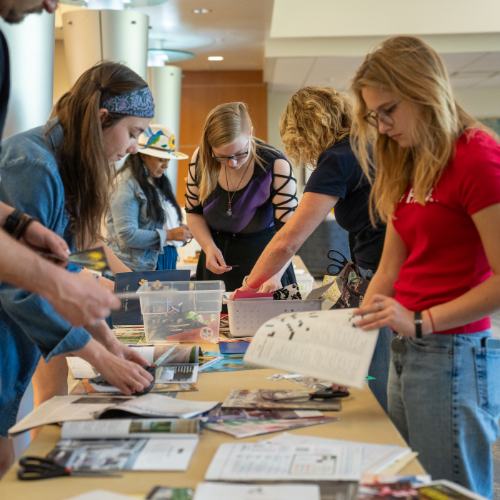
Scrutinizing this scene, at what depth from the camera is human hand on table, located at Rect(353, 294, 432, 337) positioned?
115 centimetres

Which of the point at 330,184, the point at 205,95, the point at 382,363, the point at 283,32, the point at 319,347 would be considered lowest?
the point at 382,363

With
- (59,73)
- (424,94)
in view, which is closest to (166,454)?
(424,94)

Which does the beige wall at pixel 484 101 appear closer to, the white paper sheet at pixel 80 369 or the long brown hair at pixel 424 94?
the long brown hair at pixel 424 94

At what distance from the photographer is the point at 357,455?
97cm

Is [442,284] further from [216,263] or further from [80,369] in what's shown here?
[216,263]

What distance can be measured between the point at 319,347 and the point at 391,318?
0.52 ft

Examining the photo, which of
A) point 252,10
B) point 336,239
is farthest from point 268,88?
point 252,10

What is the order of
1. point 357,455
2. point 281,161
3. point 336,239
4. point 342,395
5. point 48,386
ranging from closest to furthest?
point 357,455, point 342,395, point 48,386, point 281,161, point 336,239

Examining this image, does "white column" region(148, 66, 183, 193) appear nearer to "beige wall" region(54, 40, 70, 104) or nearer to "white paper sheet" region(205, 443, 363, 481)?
"beige wall" region(54, 40, 70, 104)

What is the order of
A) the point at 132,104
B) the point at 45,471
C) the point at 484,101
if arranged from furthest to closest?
the point at 484,101 < the point at 132,104 < the point at 45,471

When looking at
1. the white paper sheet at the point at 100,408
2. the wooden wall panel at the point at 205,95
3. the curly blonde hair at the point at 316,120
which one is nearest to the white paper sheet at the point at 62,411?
the white paper sheet at the point at 100,408

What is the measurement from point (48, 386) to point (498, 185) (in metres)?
1.43

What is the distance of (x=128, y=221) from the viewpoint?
2.99 m

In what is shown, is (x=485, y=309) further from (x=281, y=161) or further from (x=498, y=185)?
(x=281, y=161)
